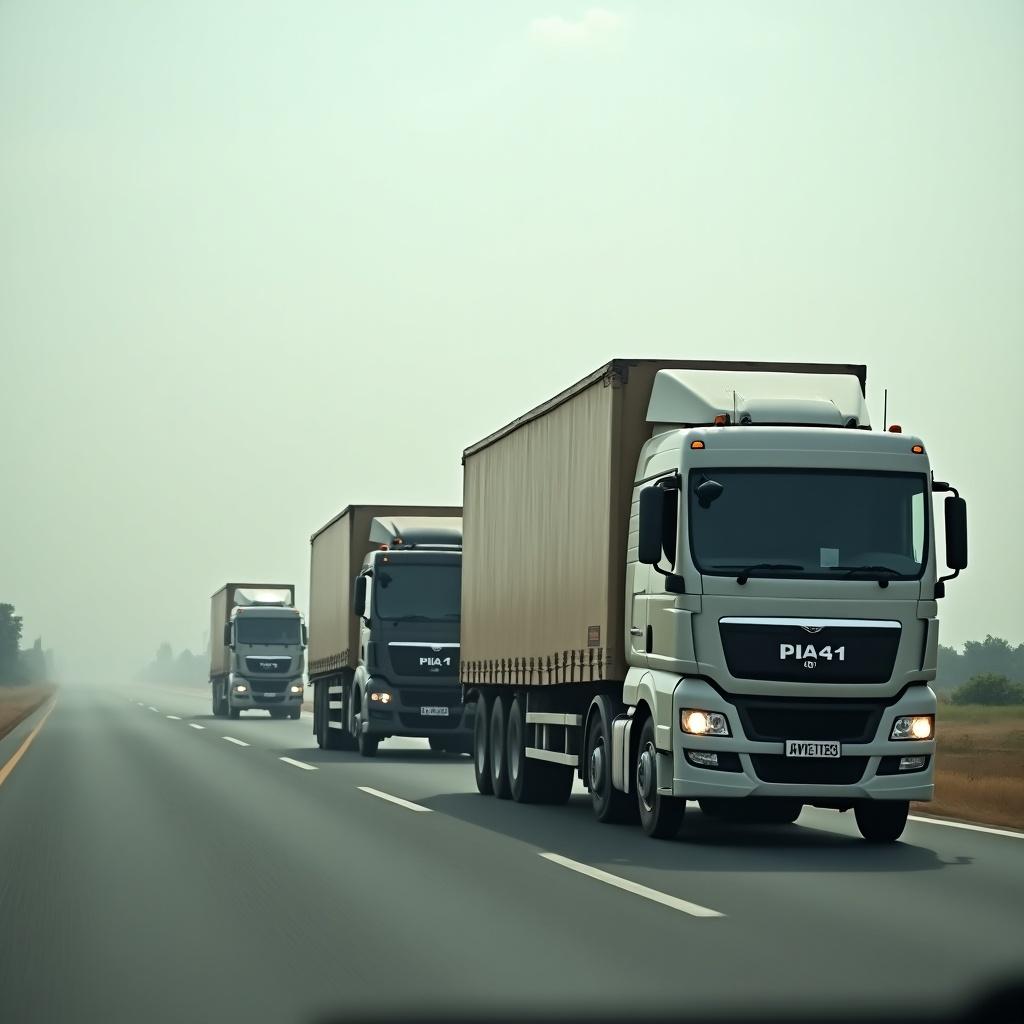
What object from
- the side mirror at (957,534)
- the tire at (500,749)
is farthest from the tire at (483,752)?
the side mirror at (957,534)

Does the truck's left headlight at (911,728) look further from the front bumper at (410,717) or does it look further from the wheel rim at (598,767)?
the front bumper at (410,717)

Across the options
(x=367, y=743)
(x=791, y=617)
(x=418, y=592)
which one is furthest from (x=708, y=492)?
(x=367, y=743)

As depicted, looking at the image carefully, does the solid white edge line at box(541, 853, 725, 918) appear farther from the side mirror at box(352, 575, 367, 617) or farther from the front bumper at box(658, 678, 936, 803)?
the side mirror at box(352, 575, 367, 617)

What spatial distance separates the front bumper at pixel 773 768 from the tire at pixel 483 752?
6.76 m

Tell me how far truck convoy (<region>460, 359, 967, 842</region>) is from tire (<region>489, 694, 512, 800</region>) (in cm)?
378

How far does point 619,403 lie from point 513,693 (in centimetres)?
531

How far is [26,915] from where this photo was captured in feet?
33.5

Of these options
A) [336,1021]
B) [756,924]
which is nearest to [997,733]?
[756,924]

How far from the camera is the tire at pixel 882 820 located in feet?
48.5

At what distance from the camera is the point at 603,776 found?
15961 millimetres

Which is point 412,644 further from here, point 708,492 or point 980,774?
point 708,492

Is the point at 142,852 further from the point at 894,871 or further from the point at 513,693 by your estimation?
the point at 513,693

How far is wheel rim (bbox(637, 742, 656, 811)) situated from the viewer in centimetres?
1448

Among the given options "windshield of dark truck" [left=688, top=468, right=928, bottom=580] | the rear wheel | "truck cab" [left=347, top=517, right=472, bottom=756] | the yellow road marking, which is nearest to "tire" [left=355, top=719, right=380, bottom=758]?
"truck cab" [left=347, top=517, right=472, bottom=756]
